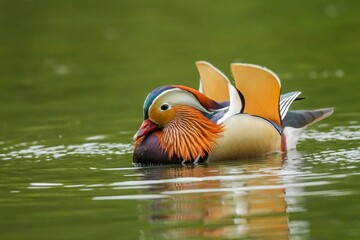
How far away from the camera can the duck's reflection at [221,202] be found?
7621mm

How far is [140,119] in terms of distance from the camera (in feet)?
44.0

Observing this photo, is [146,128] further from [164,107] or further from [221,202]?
[221,202]

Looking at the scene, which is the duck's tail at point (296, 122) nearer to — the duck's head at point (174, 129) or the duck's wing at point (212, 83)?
the duck's wing at point (212, 83)

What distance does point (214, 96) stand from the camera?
11.7m

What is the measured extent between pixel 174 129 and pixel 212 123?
0.34 m

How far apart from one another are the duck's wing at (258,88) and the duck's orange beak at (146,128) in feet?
2.72

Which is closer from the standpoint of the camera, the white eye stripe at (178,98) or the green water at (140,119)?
the green water at (140,119)

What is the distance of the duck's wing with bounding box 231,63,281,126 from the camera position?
35.1ft

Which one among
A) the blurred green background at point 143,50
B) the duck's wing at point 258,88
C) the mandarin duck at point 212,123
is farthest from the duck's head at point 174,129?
the blurred green background at point 143,50

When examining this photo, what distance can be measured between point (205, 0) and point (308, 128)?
1203 cm

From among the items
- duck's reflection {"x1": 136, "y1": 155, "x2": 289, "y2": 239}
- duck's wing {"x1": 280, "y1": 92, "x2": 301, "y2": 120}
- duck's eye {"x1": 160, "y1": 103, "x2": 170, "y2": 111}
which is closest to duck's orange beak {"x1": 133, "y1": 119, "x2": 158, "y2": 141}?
duck's eye {"x1": 160, "y1": 103, "x2": 170, "y2": 111}

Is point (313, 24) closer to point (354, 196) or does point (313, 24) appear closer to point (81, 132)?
point (81, 132)

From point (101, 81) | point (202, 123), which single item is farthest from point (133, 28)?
point (202, 123)

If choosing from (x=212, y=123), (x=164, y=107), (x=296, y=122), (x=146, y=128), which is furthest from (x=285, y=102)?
(x=146, y=128)
